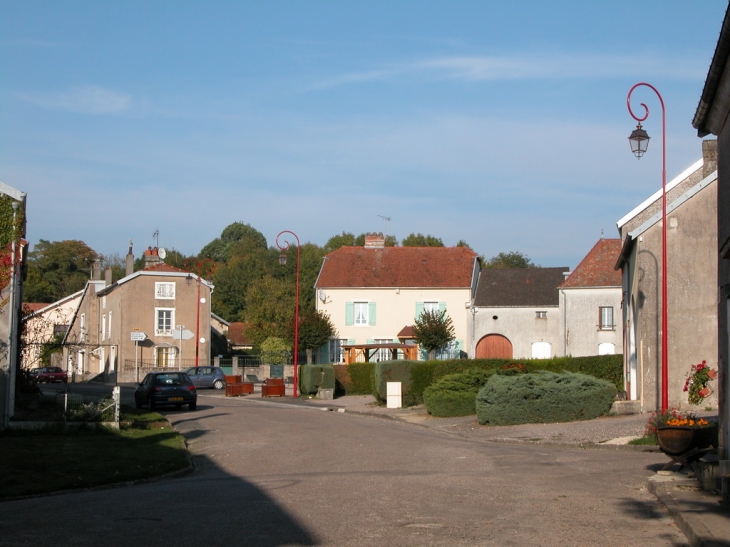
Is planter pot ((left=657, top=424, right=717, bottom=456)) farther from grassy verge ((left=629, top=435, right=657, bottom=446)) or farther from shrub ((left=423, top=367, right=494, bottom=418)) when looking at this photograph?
shrub ((left=423, top=367, right=494, bottom=418))

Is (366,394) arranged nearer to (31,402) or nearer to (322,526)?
(31,402)

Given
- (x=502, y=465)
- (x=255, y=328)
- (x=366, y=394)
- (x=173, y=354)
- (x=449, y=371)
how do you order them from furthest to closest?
(x=255, y=328)
(x=173, y=354)
(x=366, y=394)
(x=449, y=371)
(x=502, y=465)

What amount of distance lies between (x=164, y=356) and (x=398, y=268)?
16.8m

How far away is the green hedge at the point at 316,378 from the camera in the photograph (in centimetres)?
3794

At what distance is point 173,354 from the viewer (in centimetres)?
5578

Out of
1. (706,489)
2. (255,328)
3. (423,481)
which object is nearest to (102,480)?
(423,481)

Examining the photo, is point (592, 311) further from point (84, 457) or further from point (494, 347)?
point (84, 457)

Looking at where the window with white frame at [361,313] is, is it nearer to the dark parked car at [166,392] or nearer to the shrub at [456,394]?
the dark parked car at [166,392]

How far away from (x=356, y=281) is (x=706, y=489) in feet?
153

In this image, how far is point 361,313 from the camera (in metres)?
57.1

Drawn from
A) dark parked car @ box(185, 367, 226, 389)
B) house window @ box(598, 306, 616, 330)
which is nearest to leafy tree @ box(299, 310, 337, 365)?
dark parked car @ box(185, 367, 226, 389)

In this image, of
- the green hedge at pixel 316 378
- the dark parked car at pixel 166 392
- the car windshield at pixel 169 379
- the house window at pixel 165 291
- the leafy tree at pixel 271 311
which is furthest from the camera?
the leafy tree at pixel 271 311

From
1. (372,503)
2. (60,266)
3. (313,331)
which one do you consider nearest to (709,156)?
(372,503)

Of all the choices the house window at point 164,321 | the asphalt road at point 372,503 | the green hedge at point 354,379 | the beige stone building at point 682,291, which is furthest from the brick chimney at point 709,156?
the house window at point 164,321
